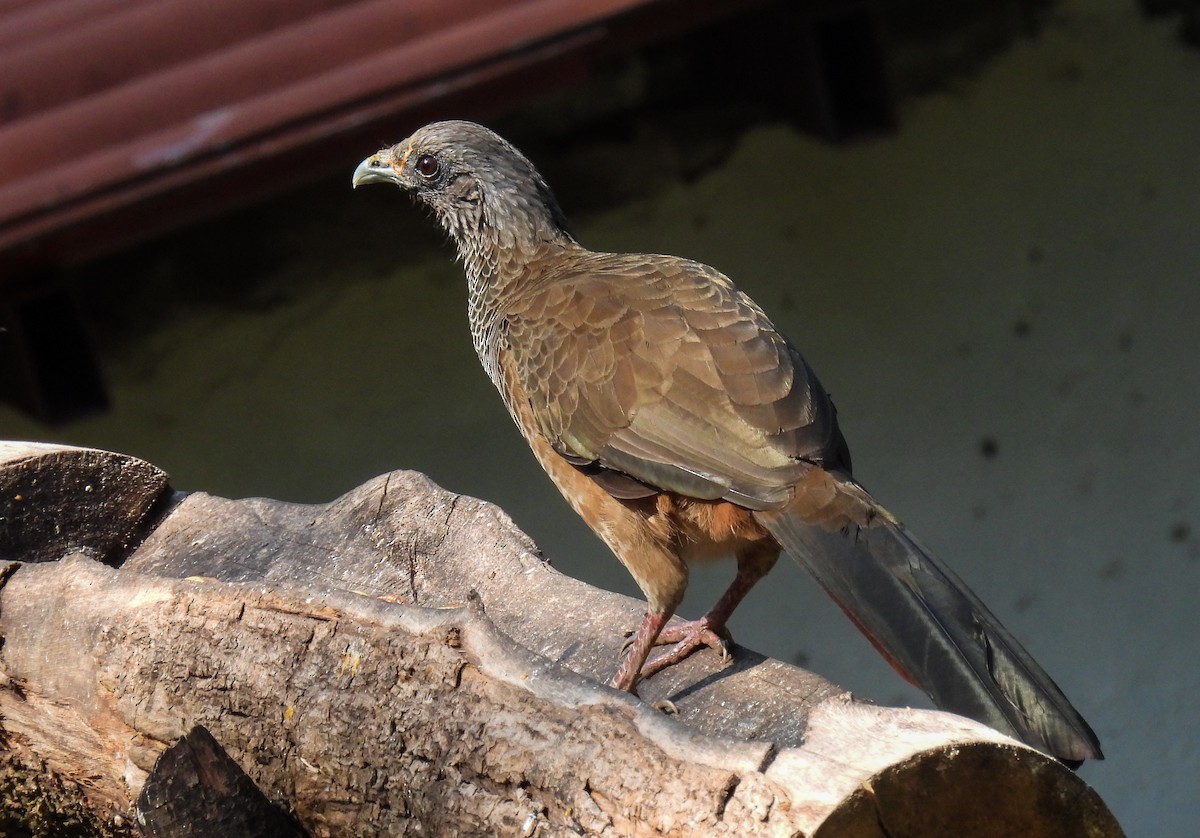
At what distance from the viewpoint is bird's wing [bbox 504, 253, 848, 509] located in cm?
278

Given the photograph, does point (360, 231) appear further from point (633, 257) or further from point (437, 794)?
point (437, 794)

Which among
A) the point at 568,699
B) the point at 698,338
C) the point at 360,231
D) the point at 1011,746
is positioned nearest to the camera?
the point at 1011,746

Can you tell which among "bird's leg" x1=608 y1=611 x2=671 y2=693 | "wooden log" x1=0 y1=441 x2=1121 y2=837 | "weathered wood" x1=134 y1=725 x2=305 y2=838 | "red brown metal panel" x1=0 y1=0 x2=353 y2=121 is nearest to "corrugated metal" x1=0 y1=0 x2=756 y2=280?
"red brown metal panel" x1=0 y1=0 x2=353 y2=121

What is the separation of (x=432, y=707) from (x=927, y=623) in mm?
867

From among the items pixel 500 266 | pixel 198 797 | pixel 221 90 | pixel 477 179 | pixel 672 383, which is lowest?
pixel 198 797

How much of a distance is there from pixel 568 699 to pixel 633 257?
170 cm

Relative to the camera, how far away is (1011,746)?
1646mm

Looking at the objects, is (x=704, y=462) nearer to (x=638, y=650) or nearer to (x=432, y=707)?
(x=638, y=650)

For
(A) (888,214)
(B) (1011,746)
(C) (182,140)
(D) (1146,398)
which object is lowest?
(D) (1146,398)

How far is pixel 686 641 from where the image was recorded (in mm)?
3031

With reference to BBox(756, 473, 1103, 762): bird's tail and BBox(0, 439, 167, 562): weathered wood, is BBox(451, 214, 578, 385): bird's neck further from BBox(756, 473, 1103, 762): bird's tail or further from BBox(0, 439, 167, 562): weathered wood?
BBox(756, 473, 1103, 762): bird's tail

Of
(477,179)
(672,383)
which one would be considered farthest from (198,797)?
(477,179)

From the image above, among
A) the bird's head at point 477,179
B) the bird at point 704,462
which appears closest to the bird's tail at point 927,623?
the bird at point 704,462

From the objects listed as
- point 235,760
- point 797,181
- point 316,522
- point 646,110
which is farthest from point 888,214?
point 235,760
